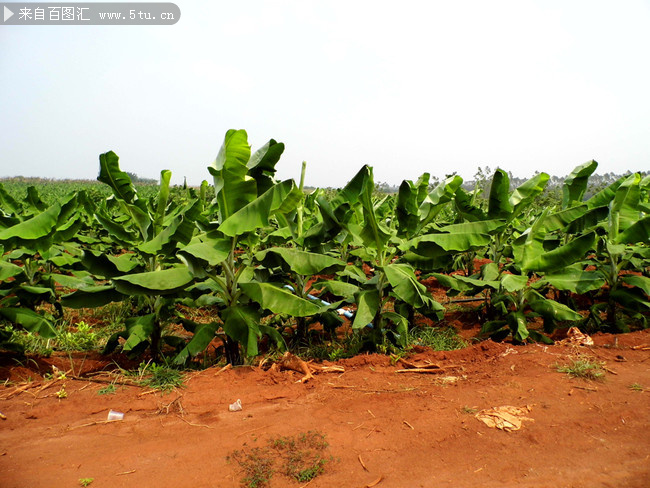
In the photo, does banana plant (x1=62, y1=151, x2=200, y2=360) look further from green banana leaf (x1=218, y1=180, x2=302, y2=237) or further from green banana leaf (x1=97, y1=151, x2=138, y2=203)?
green banana leaf (x1=218, y1=180, x2=302, y2=237)

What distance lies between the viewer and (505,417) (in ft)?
11.1

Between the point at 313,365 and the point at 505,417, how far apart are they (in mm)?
2009

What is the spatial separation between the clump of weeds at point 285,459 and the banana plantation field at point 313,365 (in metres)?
0.01

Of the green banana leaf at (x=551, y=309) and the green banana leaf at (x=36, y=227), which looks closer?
the green banana leaf at (x=36, y=227)

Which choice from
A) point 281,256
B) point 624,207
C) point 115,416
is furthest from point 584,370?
point 115,416

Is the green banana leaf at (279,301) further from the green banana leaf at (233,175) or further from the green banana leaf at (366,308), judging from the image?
the green banana leaf at (233,175)

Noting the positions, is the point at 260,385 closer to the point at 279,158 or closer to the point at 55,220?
the point at 279,158

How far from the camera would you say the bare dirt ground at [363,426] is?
276 centimetres

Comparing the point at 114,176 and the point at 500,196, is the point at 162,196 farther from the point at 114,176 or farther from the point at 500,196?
the point at 500,196

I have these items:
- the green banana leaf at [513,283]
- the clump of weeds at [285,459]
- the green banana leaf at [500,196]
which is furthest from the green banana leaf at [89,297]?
the green banana leaf at [500,196]

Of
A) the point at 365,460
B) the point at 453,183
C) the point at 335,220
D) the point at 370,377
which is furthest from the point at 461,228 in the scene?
the point at 365,460

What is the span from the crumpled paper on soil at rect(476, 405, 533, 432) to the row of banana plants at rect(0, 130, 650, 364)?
5.04 feet

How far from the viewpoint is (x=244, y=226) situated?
13.3 ft

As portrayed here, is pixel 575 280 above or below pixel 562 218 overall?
below
